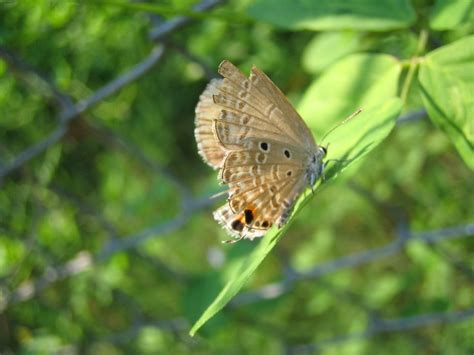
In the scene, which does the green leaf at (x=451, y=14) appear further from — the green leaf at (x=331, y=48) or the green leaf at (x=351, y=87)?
the green leaf at (x=331, y=48)

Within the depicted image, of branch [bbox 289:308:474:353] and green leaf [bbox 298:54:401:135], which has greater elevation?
green leaf [bbox 298:54:401:135]

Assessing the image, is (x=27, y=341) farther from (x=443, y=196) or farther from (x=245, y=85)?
(x=245, y=85)

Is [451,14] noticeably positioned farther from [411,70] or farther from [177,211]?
[177,211]

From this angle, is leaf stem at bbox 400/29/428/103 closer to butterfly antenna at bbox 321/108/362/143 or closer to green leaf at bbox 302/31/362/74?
butterfly antenna at bbox 321/108/362/143

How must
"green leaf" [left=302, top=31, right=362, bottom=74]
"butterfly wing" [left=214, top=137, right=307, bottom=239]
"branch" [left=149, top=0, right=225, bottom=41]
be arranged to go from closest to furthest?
"butterfly wing" [left=214, top=137, right=307, bottom=239] → "branch" [left=149, top=0, right=225, bottom=41] → "green leaf" [left=302, top=31, right=362, bottom=74]

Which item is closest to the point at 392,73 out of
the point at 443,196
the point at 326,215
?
the point at 443,196

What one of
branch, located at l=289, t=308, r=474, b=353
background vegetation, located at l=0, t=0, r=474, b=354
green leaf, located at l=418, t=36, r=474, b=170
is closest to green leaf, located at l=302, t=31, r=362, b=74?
background vegetation, located at l=0, t=0, r=474, b=354

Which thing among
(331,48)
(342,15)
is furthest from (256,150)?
(331,48)
